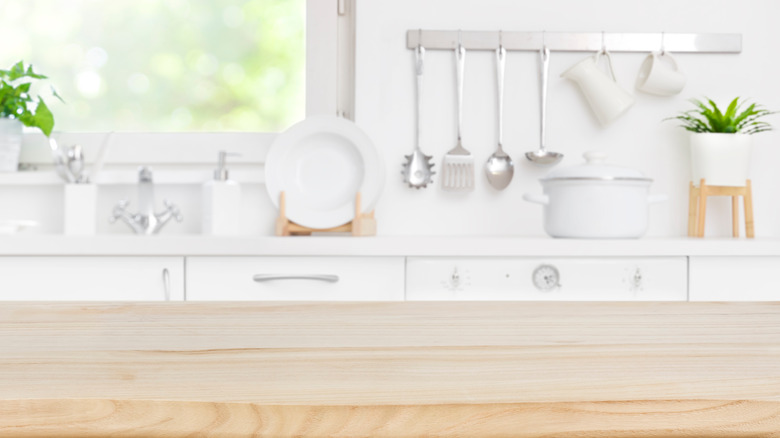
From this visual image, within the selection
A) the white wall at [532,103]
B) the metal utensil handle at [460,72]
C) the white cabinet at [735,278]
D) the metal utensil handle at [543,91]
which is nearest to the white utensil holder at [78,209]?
the white wall at [532,103]

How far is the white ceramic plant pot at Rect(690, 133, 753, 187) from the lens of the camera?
1921 mm

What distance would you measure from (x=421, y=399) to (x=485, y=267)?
4.38ft

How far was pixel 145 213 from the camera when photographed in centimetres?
196

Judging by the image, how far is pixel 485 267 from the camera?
1569 millimetres

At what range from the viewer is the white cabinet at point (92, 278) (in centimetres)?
154

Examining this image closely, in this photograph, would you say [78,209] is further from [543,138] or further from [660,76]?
[660,76]

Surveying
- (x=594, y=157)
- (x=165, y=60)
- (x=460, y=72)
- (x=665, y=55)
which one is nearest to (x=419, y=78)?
(x=460, y=72)

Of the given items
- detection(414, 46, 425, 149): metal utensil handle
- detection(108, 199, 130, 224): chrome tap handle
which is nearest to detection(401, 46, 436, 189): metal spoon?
detection(414, 46, 425, 149): metal utensil handle

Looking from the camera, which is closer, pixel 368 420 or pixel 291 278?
pixel 368 420

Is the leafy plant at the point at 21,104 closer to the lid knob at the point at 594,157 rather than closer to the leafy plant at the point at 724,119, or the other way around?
the lid knob at the point at 594,157

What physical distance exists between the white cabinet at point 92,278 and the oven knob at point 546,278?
800mm

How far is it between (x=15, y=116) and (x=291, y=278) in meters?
1.15

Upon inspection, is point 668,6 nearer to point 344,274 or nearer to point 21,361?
point 344,274

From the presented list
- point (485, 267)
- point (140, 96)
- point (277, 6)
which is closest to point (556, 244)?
point (485, 267)
